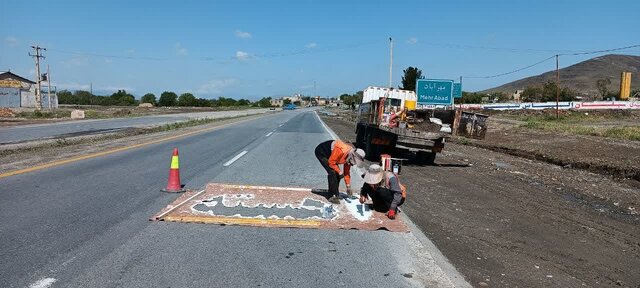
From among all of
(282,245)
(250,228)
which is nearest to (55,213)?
(250,228)

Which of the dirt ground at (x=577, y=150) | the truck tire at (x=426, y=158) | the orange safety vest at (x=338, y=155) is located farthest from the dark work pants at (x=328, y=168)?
the dirt ground at (x=577, y=150)

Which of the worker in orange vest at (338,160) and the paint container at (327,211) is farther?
the worker in orange vest at (338,160)

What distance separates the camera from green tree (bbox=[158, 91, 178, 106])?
431 feet

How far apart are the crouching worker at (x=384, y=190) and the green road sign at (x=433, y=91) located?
20.5 m

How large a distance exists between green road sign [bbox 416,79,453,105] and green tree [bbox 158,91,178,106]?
11093cm

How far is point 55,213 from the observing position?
6.90 m

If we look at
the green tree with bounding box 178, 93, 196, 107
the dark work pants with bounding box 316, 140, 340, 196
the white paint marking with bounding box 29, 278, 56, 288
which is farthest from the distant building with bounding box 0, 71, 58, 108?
the white paint marking with bounding box 29, 278, 56, 288

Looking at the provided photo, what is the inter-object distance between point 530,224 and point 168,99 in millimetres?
131939

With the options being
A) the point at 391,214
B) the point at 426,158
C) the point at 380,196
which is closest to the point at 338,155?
the point at 380,196

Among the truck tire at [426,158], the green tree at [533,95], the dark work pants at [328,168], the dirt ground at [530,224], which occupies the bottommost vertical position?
the dirt ground at [530,224]

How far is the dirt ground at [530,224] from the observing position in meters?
5.79

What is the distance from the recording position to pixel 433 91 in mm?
28125

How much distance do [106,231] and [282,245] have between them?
2102 mm

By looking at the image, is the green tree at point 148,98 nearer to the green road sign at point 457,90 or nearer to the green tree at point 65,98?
the green tree at point 65,98
